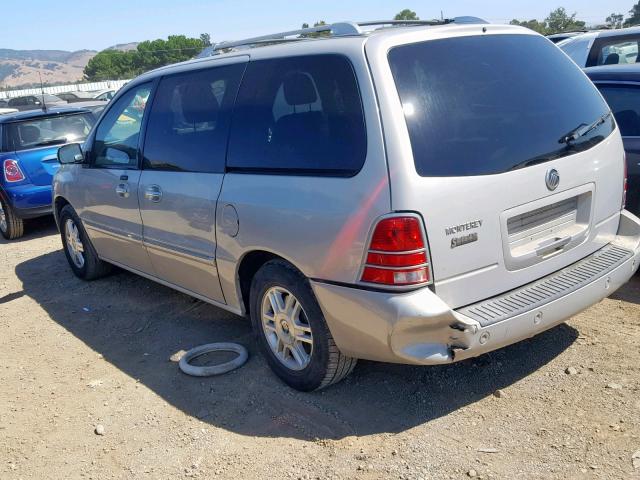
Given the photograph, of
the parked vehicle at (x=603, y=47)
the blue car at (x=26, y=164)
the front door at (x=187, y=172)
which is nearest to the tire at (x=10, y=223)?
the blue car at (x=26, y=164)

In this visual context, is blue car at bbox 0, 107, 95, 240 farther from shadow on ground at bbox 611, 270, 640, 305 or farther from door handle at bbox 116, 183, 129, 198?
shadow on ground at bbox 611, 270, 640, 305

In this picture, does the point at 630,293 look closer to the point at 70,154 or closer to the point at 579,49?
the point at 70,154

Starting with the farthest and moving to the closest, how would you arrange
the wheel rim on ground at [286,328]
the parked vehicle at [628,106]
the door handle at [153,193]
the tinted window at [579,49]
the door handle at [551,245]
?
the tinted window at [579,49]
the parked vehicle at [628,106]
the door handle at [153,193]
the wheel rim on ground at [286,328]
the door handle at [551,245]

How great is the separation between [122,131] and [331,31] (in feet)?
7.42

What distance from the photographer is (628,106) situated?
196 inches

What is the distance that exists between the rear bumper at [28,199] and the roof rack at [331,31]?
15.9 feet

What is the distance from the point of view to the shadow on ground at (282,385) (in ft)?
11.3

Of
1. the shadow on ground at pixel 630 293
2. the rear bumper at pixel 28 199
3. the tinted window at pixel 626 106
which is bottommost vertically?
the shadow on ground at pixel 630 293

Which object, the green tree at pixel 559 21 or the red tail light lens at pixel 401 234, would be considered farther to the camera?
the green tree at pixel 559 21

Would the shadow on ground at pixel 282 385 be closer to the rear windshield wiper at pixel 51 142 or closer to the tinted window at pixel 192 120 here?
the tinted window at pixel 192 120

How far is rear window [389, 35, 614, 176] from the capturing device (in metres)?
3.02

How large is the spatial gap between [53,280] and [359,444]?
4.55 metres

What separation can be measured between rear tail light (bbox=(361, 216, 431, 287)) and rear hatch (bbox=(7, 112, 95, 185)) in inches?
264

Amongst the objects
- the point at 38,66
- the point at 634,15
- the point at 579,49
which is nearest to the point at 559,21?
the point at 634,15
